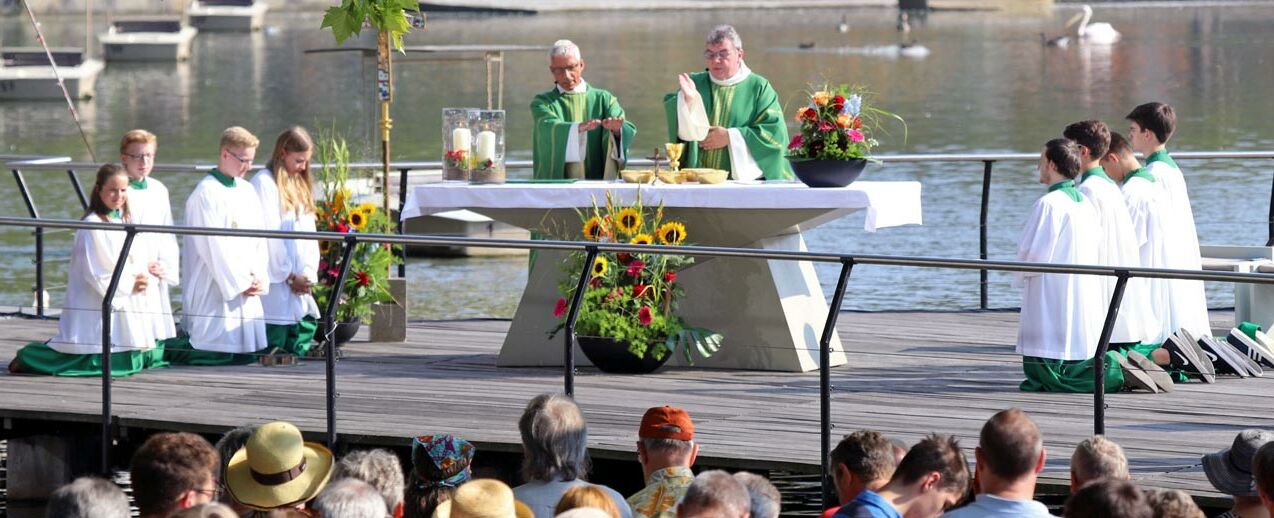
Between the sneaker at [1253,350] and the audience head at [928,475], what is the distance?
14.1 feet

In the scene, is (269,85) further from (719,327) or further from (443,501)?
(443,501)

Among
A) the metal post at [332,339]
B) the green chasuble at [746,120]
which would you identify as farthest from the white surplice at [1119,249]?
the metal post at [332,339]

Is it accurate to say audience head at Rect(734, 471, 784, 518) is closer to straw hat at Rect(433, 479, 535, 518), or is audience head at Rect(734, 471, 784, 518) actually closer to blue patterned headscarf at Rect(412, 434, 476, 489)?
straw hat at Rect(433, 479, 535, 518)

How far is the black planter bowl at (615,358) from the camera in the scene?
8.96 meters

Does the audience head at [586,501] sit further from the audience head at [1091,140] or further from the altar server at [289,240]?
the altar server at [289,240]

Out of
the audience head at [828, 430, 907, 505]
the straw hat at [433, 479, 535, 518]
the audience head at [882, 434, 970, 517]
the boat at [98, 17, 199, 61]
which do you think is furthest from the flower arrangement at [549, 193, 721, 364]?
the boat at [98, 17, 199, 61]

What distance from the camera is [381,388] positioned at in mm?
8523

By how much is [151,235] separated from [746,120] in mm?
2982

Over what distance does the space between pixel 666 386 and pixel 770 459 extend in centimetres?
141

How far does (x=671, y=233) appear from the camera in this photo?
9062 mm

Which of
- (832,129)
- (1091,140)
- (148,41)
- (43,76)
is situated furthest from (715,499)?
(148,41)

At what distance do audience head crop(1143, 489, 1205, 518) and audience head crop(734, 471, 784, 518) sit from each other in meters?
1.04

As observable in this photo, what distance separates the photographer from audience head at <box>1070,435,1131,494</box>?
17.7 feet

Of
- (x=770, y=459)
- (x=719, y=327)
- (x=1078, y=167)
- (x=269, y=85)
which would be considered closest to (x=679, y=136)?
(x=719, y=327)
